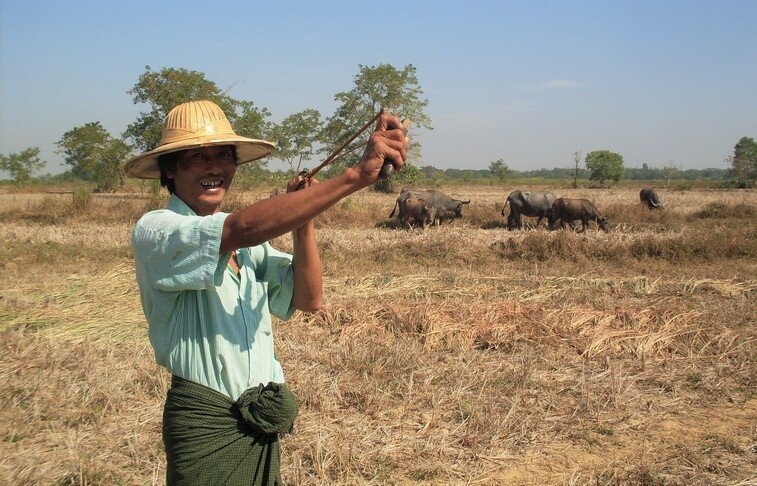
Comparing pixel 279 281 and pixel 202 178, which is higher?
pixel 202 178

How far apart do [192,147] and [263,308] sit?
1.67 ft

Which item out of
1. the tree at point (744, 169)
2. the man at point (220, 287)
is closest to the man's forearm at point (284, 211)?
the man at point (220, 287)

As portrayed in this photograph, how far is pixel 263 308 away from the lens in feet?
5.93

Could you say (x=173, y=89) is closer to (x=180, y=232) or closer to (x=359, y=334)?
(x=359, y=334)

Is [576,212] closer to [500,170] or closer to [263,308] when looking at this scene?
[263,308]

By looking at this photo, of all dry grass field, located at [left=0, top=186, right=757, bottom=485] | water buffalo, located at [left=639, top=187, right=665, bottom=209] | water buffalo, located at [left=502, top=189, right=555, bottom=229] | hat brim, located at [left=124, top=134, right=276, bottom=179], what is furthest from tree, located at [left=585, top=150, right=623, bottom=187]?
hat brim, located at [left=124, top=134, right=276, bottom=179]

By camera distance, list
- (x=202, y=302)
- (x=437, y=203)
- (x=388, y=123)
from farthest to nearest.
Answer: (x=437, y=203), (x=202, y=302), (x=388, y=123)

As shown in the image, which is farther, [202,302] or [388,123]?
[202,302]

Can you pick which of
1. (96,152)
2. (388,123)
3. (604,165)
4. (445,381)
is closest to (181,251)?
(388,123)

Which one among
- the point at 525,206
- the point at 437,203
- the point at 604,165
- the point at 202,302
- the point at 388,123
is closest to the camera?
the point at 388,123

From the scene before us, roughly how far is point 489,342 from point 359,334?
3.69ft

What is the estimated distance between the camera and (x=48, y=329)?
5285 millimetres

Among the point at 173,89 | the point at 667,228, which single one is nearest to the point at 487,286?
the point at 667,228

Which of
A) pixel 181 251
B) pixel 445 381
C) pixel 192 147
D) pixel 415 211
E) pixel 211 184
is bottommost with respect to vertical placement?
pixel 445 381
